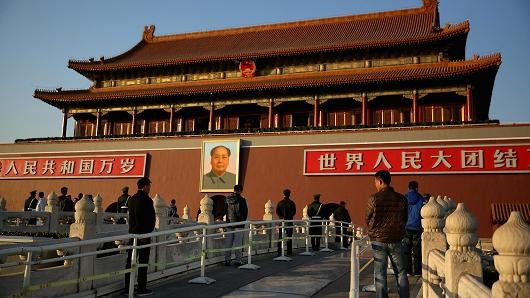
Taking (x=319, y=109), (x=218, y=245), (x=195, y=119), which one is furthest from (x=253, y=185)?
(x=218, y=245)

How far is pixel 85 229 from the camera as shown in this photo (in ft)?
22.6

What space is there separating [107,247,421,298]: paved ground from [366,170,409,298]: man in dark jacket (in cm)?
95

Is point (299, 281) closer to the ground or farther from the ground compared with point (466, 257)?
closer to the ground

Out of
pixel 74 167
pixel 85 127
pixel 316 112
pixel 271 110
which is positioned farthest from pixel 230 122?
pixel 85 127

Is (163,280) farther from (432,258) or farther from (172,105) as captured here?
(172,105)

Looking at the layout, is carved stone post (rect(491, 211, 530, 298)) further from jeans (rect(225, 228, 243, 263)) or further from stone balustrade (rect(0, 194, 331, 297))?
jeans (rect(225, 228, 243, 263))

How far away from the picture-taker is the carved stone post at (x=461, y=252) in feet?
12.6

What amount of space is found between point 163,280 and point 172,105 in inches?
793

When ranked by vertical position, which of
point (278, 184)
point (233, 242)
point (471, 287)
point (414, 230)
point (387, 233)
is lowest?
point (233, 242)

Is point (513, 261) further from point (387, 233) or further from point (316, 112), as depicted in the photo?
point (316, 112)

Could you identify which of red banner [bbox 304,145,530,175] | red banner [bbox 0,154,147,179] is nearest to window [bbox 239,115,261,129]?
red banner [bbox 0,154,147,179]

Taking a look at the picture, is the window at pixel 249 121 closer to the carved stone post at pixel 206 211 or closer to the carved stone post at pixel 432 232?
the carved stone post at pixel 206 211

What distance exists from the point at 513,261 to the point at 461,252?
1277 mm

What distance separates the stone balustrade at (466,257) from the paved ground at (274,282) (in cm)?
124
